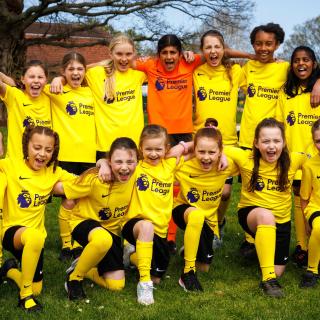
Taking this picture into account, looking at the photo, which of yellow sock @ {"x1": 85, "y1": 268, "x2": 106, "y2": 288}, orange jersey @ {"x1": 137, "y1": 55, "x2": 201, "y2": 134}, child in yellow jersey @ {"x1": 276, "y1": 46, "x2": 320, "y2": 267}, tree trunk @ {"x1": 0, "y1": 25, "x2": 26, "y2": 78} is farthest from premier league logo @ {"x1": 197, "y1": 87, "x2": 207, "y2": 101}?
tree trunk @ {"x1": 0, "y1": 25, "x2": 26, "y2": 78}

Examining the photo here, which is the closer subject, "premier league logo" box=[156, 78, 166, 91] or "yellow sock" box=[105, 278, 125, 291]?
"yellow sock" box=[105, 278, 125, 291]

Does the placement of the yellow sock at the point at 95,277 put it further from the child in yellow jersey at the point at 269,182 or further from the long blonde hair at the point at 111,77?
the long blonde hair at the point at 111,77

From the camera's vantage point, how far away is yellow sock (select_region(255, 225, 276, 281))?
437 cm

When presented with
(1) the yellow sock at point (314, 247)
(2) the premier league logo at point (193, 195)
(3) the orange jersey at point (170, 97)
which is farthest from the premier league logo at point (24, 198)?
(1) the yellow sock at point (314, 247)

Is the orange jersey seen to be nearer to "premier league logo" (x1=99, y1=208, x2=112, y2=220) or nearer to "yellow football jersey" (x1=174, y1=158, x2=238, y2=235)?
"yellow football jersey" (x1=174, y1=158, x2=238, y2=235)

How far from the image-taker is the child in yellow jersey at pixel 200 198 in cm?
455

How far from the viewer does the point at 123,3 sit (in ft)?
66.3

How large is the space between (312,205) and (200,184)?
108 cm

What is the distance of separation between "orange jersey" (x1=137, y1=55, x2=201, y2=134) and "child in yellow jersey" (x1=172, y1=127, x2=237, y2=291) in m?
0.85

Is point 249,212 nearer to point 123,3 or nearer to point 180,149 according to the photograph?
point 180,149

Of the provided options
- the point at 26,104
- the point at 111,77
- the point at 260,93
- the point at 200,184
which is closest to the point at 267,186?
the point at 200,184

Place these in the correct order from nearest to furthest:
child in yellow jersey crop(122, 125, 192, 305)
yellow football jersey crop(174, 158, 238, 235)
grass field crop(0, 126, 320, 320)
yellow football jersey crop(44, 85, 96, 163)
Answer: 1. grass field crop(0, 126, 320, 320)
2. child in yellow jersey crop(122, 125, 192, 305)
3. yellow football jersey crop(174, 158, 238, 235)
4. yellow football jersey crop(44, 85, 96, 163)

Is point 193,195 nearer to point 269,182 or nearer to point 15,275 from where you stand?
point 269,182

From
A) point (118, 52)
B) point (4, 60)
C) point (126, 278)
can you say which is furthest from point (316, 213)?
point (4, 60)
